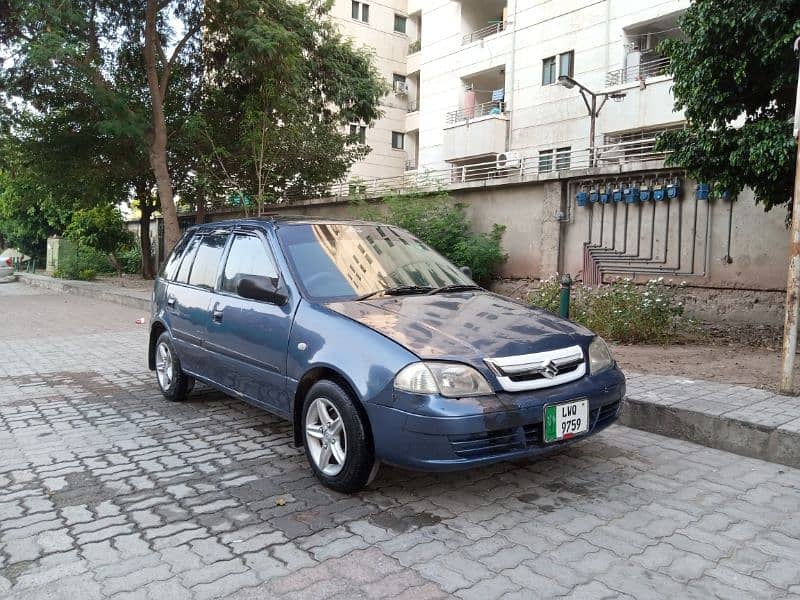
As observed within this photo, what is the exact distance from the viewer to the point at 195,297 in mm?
5203

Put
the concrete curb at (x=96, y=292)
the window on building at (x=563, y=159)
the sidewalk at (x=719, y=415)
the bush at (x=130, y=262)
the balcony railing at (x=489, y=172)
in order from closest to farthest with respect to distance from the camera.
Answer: the sidewalk at (x=719, y=415) → the balcony railing at (x=489, y=172) → the window on building at (x=563, y=159) → the concrete curb at (x=96, y=292) → the bush at (x=130, y=262)

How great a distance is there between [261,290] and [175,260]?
2.27 meters

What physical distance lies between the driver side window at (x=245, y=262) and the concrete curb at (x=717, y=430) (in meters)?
3.12

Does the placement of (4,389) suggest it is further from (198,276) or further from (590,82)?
(590,82)

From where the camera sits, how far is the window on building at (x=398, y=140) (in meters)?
34.0

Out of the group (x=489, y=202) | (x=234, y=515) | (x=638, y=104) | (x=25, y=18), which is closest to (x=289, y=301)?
(x=234, y=515)

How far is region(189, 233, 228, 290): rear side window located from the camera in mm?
5117

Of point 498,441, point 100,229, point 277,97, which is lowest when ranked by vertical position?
point 498,441

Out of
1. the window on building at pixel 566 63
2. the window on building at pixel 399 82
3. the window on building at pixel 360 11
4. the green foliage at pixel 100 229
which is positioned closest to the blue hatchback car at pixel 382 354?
the window on building at pixel 566 63

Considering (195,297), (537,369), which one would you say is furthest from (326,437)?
(195,297)

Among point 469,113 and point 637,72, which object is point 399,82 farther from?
point 637,72

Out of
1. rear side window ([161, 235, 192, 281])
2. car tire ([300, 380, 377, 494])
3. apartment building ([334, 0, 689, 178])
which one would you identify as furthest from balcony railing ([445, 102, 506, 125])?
car tire ([300, 380, 377, 494])

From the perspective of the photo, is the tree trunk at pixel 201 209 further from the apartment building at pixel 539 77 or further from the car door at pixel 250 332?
the car door at pixel 250 332

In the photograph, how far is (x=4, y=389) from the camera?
638cm
